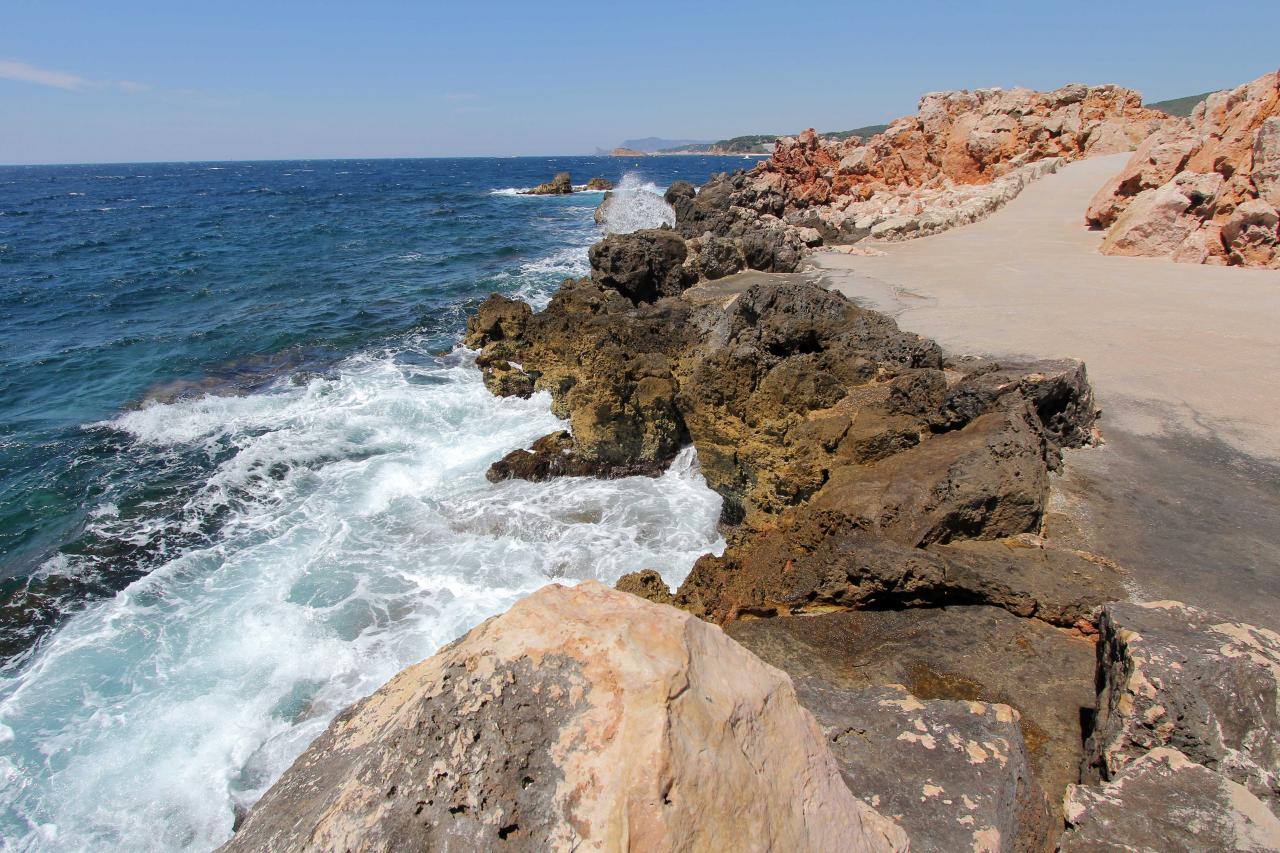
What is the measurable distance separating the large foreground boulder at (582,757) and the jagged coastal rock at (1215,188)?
16.3 m

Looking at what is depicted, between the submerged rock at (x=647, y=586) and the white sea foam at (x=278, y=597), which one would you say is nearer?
the white sea foam at (x=278, y=597)

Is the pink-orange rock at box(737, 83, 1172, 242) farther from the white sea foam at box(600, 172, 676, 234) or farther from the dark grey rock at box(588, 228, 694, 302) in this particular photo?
the dark grey rock at box(588, 228, 694, 302)

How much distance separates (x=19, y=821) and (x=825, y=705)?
6645mm

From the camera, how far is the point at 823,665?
4.21m

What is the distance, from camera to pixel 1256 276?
12008mm

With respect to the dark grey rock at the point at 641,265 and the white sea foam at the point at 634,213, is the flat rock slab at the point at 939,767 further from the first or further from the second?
the white sea foam at the point at 634,213

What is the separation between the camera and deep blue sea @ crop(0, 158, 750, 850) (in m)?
5.85

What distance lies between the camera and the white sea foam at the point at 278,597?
5605mm

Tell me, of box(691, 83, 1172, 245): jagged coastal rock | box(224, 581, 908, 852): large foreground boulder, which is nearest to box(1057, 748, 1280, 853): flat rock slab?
box(224, 581, 908, 852): large foreground boulder

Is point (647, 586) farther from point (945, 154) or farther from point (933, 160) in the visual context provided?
point (933, 160)

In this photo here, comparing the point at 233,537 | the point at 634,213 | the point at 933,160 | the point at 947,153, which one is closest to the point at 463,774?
the point at 233,537

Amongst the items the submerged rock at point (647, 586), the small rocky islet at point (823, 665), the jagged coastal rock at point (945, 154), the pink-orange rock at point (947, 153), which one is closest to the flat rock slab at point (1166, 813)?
the small rocky islet at point (823, 665)

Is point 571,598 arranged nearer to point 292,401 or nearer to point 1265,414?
point 1265,414

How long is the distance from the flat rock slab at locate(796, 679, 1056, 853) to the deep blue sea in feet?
15.3
